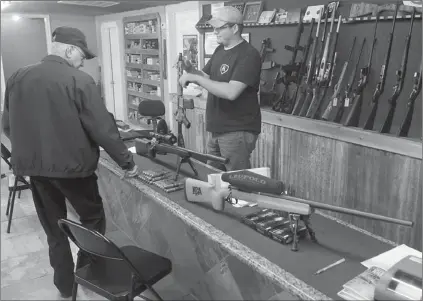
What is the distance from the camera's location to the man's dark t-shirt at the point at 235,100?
8.07 ft

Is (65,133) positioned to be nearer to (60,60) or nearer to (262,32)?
(60,60)

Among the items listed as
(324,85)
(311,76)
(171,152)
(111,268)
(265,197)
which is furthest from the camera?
(311,76)

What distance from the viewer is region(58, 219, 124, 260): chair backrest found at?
147 cm

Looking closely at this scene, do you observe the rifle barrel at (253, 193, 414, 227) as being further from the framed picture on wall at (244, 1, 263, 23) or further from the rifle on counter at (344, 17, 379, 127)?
the framed picture on wall at (244, 1, 263, 23)

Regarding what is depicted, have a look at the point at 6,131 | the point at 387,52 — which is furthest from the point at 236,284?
the point at 387,52

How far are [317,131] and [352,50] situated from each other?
0.76m

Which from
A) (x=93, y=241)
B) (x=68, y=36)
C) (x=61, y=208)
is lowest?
(x=61, y=208)

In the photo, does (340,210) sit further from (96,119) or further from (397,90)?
(397,90)

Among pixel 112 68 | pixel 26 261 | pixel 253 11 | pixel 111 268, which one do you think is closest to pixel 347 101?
pixel 253 11

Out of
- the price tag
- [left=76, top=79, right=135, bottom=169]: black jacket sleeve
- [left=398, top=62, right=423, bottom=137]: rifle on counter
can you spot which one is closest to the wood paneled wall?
[left=398, top=62, right=423, bottom=137]: rifle on counter

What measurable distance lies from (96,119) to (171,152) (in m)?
0.50

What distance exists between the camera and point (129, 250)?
74.9 inches

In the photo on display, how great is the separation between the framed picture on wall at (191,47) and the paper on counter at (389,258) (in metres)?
4.38

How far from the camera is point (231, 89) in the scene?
2357 millimetres
